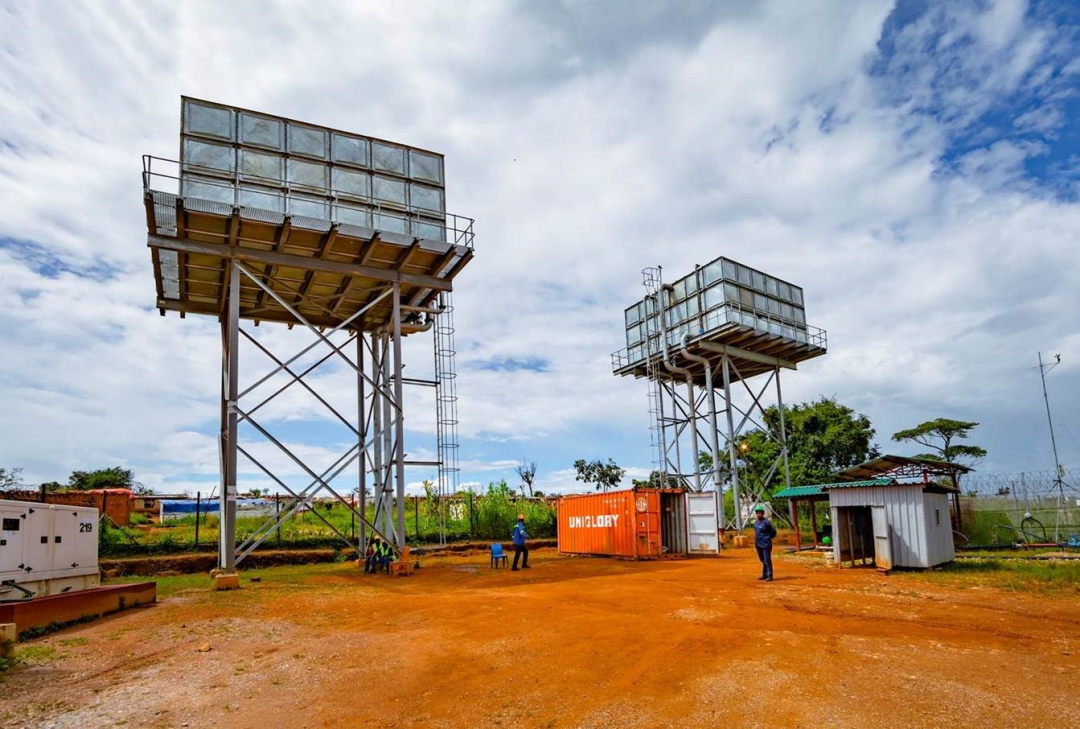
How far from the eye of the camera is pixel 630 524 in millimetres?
26188

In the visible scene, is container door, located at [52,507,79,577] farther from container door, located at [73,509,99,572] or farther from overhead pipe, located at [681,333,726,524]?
overhead pipe, located at [681,333,726,524]

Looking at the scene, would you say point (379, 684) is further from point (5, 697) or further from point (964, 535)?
point (964, 535)

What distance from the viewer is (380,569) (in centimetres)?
2212

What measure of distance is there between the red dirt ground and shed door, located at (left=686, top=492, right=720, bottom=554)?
12018mm

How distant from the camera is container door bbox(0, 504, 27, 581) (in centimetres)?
1305

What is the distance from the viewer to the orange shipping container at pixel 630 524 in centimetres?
2609

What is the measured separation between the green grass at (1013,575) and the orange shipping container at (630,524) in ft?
32.6

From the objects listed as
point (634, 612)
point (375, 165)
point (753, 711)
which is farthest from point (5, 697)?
point (375, 165)

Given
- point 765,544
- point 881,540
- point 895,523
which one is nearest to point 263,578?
point 765,544

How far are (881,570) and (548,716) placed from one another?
15013 mm

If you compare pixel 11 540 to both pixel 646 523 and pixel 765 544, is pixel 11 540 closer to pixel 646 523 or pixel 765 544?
pixel 765 544

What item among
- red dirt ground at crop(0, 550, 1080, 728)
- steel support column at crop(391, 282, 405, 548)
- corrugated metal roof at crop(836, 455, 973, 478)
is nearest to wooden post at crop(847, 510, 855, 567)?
corrugated metal roof at crop(836, 455, 973, 478)

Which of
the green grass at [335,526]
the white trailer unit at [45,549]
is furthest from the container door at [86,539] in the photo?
the green grass at [335,526]

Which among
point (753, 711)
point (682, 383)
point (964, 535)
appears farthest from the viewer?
point (682, 383)
